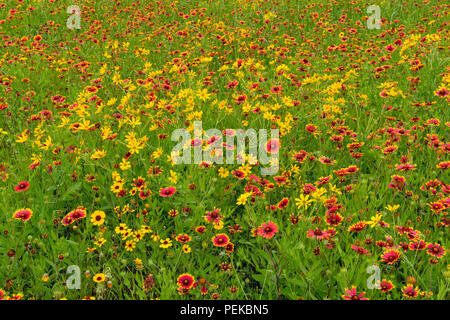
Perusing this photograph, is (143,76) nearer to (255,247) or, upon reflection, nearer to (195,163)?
(195,163)

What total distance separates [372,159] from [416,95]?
1.25 metres

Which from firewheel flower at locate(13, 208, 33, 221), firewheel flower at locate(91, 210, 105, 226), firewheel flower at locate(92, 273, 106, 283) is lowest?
firewheel flower at locate(92, 273, 106, 283)

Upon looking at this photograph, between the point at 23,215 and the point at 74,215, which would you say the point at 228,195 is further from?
the point at 23,215

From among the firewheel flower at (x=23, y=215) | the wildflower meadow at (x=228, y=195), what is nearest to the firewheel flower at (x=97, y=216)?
→ the wildflower meadow at (x=228, y=195)

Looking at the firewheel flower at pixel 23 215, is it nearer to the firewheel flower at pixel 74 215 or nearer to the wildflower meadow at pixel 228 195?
the wildflower meadow at pixel 228 195

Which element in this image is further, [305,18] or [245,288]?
[305,18]

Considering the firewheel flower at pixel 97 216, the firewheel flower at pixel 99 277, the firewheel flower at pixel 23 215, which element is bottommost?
the firewheel flower at pixel 99 277

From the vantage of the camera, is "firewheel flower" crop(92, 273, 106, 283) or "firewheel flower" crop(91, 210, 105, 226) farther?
"firewheel flower" crop(91, 210, 105, 226)

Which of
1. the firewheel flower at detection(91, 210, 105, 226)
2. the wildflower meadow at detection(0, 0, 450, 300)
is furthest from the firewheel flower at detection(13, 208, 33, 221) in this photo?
the firewheel flower at detection(91, 210, 105, 226)

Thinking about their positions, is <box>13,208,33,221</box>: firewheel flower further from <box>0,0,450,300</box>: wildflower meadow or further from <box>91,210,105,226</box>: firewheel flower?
Result: <box>91,210,105,226</box>: firewheel flower

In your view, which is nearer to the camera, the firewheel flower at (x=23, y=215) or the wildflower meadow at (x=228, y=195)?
the wildflower meadow at (x=228, y=195)

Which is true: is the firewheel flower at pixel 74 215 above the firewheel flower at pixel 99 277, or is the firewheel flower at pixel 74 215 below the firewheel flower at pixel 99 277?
above

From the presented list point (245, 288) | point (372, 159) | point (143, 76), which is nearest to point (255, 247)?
point (245, 288)

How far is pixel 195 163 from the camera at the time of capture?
2.39 m
